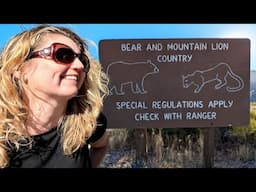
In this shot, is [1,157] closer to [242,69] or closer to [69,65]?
[69,65]

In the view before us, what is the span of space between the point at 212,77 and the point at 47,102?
1.90 m

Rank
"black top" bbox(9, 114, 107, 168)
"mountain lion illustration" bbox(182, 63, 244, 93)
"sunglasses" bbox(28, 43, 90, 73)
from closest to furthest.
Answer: "black top" bbox(9, 114, 107, 168), "sunglasses" bbox(28, 43, 90, 73), "mountain lion illustration" bbox(182, 63, 244, 93)

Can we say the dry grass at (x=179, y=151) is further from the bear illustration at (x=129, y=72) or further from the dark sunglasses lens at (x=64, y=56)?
the dark sunglasses lens at (x=64, y=56)

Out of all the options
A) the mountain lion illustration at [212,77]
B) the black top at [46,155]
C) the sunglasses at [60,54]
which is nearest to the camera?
the black top at [46,155]

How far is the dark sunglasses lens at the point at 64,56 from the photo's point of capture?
2.19 metres

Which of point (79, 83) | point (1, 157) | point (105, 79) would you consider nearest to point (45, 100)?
point (79, 83)

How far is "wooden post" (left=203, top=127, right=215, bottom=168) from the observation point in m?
3.83

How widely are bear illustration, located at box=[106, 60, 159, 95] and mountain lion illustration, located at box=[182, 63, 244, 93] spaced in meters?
0.26

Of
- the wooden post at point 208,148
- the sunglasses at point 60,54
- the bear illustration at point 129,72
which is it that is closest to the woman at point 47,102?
the sunglasses at point 60,54

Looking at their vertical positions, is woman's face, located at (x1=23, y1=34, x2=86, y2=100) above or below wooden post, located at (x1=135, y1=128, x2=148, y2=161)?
above

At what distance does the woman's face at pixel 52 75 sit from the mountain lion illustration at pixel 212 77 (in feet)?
5.67

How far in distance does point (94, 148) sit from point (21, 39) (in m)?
0.62

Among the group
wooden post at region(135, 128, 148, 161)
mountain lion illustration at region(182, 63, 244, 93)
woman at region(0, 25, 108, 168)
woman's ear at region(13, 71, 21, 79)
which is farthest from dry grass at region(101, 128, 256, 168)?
woman's ear at region(13, 71, 21, 79)

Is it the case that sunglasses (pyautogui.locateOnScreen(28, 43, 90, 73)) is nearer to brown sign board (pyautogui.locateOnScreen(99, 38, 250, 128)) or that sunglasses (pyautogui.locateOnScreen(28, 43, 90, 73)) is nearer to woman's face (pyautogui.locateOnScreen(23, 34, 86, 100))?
woman's face (pyautogui.locateOnScreen(23, 34, 86, 100))
